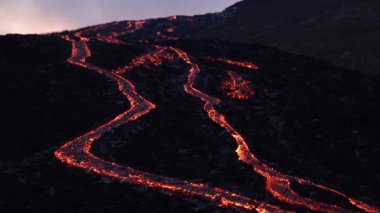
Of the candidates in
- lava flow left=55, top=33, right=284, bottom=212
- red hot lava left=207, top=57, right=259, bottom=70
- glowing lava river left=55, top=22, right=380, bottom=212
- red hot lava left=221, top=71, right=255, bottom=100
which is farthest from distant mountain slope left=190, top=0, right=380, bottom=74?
lava flow left=55, top=33, right=284, bottom=212

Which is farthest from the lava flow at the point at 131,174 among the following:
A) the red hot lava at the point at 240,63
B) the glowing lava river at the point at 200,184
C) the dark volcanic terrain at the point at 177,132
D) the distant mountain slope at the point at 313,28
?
the distant mountain slope at the point at 313,28

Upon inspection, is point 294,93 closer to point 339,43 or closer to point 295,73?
point 295,73

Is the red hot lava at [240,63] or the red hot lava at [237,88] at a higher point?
the red hot lava at [240,63]

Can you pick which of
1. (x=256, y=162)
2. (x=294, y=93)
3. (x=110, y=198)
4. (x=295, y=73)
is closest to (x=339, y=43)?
(x=295, y=73)

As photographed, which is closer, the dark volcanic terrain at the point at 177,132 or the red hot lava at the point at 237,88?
the dark volcanic terrain at the point at 177,132

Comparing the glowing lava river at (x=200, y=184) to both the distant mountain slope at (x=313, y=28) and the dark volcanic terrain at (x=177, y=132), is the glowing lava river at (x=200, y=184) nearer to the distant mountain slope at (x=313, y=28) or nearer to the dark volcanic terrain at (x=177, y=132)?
the dark volcanic terrain at (x=177, y=132)

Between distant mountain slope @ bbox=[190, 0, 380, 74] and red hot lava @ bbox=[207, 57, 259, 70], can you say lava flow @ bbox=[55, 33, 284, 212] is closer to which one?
red hot lava @ bbox=[207, 57, 259, 70]

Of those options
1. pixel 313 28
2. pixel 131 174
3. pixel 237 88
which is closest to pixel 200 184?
pixel 131 174
